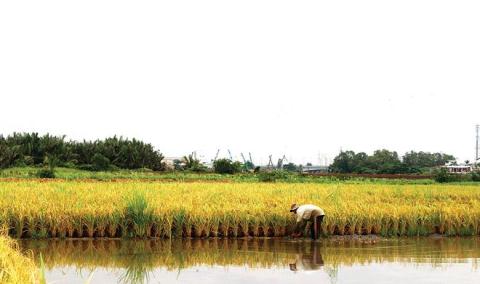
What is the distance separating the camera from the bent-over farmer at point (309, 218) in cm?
1076

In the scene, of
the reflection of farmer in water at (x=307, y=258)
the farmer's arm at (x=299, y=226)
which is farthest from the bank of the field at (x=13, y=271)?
the farmer's arm at (x=299, y=226)

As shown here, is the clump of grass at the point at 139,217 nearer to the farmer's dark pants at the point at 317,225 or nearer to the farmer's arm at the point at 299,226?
the farmer's arm at the point at 299,226

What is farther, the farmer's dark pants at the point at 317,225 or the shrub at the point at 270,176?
the shrub at the point at 270,176

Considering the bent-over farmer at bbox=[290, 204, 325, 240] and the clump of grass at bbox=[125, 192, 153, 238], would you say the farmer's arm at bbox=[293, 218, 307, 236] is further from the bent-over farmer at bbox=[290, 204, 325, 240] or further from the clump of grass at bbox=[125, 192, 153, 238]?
the clump of grass at bbox=[125, 192, 153, 238]

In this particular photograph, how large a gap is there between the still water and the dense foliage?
A: 2687 centimetres

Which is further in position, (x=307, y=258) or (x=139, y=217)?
(x=139, y=217)

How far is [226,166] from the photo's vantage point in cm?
3631

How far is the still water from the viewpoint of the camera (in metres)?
7.43

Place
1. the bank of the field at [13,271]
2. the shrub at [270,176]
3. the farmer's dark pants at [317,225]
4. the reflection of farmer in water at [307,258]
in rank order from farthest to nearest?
the shrub at [270,176] → the farmer's dark pants at [317,225] → the reflection of farmer in water at [307,258] → the bank of the field at [13,271]

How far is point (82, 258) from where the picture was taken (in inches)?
A: 346

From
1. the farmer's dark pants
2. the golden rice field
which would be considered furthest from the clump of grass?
the farmer's dark pants

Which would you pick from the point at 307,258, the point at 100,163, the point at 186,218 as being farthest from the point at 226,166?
the point at 307,258

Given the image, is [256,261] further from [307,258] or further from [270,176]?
[270,176]

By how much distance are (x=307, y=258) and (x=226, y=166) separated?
2730 cm
